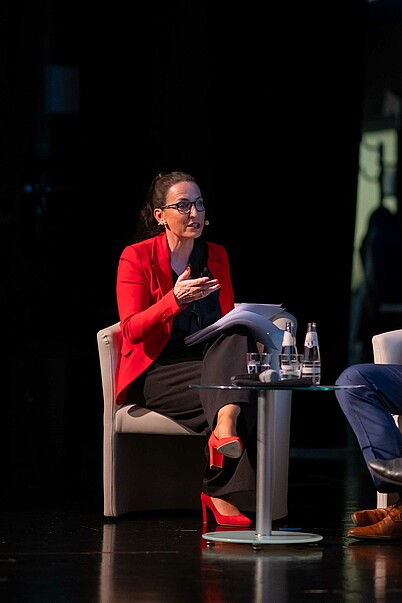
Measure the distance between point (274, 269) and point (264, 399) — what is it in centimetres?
294

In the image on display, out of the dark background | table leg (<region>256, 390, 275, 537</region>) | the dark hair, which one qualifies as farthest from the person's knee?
the dark background

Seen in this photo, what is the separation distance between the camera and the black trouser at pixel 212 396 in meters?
4.25

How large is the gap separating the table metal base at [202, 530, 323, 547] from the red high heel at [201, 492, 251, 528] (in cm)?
17

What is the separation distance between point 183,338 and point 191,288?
41 cm

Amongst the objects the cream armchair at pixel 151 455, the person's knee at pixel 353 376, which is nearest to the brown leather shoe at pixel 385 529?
the person's knee at pixel 353 376

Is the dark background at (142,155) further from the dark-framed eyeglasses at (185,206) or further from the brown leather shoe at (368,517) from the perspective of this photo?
the brown leather shoe at (368,517)

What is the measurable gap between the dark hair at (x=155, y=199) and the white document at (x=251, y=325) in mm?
532

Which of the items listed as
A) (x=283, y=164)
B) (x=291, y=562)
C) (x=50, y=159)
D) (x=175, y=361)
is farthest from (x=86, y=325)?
(x=291, y=562)

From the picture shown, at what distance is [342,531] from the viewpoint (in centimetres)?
432

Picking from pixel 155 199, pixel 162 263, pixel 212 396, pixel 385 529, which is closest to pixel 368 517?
pixel 385 529

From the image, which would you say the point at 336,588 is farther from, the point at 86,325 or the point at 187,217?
the point at 86,325

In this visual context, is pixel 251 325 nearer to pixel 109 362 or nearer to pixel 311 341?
pixel 311 341

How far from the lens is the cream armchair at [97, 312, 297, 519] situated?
4.57 meters

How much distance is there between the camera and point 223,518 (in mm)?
4328
